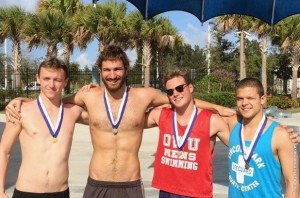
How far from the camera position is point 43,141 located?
4.14 meters

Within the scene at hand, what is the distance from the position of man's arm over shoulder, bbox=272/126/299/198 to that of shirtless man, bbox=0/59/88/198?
1706 millimetres

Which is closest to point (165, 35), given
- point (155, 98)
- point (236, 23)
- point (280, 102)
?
point (236, 23)

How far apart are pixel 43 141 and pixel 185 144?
45.4 inches

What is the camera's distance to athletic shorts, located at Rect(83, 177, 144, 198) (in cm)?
423

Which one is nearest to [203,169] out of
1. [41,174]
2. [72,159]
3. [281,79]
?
[41,174]

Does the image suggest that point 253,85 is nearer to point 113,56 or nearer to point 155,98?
point 155,98

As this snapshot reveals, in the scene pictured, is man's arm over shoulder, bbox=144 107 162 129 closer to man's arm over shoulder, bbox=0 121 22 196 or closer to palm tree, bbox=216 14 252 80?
man's arm over shoulder, bbox=0 121 22 196

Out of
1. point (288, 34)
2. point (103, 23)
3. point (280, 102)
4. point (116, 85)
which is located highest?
point (103, 23)

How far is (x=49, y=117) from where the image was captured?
418 centimetres

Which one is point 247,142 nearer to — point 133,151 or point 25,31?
point 133,151

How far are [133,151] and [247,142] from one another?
1.04 meters

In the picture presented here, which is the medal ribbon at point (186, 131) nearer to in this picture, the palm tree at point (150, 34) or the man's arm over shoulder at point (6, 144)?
the man's arm over shoulder at point (6, 144)

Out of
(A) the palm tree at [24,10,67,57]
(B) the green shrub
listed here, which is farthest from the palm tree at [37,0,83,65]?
(B) the green shrub

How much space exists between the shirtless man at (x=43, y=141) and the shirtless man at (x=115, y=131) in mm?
227
